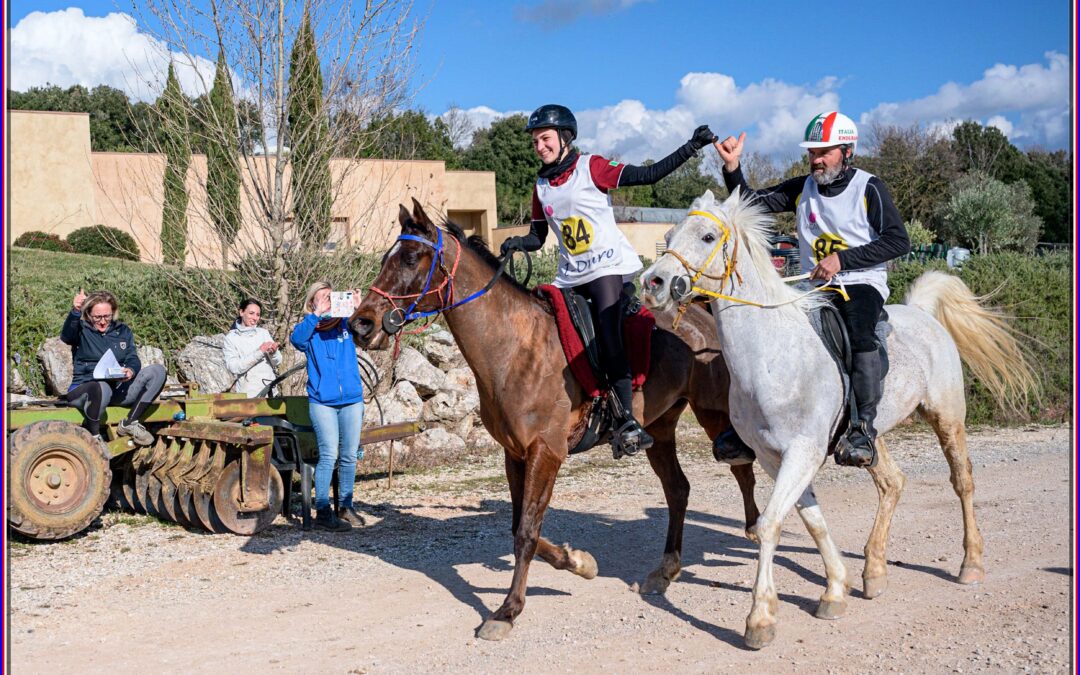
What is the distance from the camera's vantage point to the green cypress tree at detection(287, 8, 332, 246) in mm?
11523

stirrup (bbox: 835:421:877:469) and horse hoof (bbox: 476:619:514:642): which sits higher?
stirrup (bbox: 835:421:877:469)

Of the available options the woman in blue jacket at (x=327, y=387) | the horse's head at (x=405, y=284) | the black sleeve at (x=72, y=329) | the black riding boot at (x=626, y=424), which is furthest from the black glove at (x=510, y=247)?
the black sleeve at (x=72, y=329)

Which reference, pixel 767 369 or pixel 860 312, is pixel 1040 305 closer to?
pixel 860 312

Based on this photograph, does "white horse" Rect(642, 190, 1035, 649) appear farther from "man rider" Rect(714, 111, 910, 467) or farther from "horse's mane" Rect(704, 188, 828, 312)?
"man rider" Rect(714, 111, 910, 467)

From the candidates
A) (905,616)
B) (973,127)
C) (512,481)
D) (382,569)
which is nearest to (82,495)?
(382,569)

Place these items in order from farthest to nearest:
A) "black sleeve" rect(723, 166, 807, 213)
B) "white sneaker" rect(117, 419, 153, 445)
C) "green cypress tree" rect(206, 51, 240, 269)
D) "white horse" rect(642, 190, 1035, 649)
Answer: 1. "green cypress tree" rect(206, 51, 240, 269)
2. "white sneaker" rect(117, 419, 153, 445)
3. "black sleeve" rect(723, 166, 807, 213)
4. "white horse" rect(642, 190, 1035, 649)

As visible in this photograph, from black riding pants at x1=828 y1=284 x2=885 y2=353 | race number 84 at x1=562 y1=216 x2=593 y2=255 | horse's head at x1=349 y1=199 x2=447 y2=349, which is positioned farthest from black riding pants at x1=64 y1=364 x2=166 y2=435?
black riding pants at x1=828 y1=284 x2=885 y2=353

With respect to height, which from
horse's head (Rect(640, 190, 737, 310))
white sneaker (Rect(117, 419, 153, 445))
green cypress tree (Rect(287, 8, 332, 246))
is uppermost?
green cypress tree (Rect(287, 8, 332, 246))

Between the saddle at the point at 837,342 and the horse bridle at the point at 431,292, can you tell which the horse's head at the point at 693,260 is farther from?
the horse bridle at the point at 431,292

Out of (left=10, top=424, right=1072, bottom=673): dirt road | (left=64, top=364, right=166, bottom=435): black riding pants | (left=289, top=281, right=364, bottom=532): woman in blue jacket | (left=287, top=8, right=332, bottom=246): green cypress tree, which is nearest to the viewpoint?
(left=10, top=424, right=1072, bottom=673): dirt road

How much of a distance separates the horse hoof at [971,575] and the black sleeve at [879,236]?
7.11ft

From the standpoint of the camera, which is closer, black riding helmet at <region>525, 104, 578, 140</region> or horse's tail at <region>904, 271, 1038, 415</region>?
black riding helmet at <region>525, 104, 578, 140</region>

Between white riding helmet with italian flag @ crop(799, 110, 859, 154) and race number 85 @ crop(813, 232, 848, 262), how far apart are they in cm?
54

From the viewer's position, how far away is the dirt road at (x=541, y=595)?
5105 millimetres
